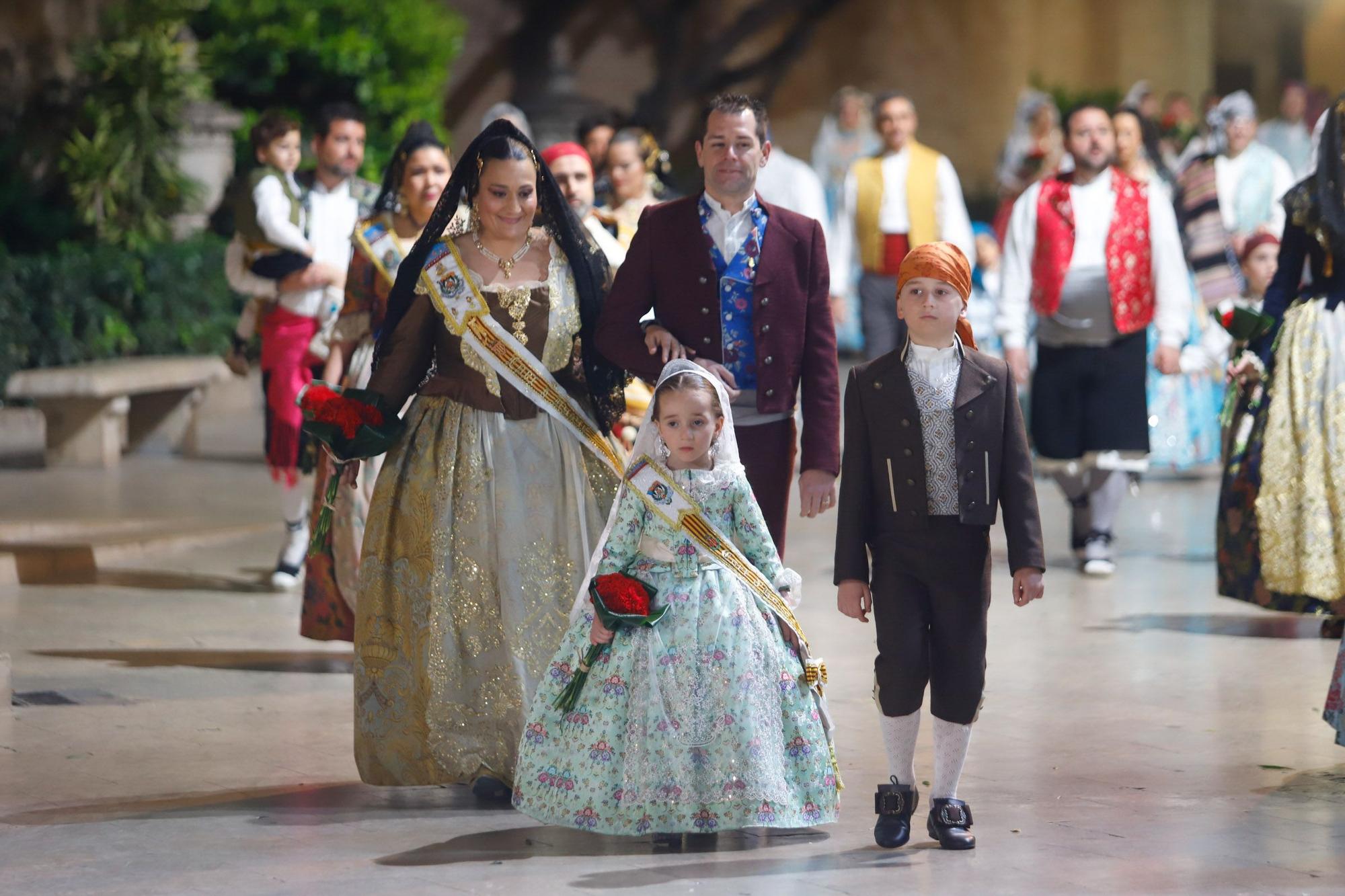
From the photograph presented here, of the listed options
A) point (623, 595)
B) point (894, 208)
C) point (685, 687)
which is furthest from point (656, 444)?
point (894, 208)

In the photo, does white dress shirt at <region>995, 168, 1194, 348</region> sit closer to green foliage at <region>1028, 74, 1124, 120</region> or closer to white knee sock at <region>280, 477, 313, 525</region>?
white knee sock at <region>280, 477, 313, 525</region>

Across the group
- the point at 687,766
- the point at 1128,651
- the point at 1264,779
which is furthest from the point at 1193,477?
the point at 687,766

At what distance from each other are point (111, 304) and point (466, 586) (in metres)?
9.35

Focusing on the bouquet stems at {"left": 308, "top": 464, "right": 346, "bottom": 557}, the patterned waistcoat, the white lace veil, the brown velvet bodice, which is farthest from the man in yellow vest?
the white lace veil

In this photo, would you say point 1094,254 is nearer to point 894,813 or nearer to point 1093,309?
point 1093,309

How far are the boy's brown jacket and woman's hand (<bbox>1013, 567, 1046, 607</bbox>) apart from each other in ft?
0.05

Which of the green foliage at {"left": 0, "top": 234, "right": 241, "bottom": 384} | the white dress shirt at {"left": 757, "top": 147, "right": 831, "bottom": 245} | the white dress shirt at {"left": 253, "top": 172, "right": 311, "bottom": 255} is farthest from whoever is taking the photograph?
the green foliage at {"left": 0, "top": 234, "right": 241, "bottom": 384}

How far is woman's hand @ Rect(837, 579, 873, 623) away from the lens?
17.0 ft

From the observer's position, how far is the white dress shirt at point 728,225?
229 inches

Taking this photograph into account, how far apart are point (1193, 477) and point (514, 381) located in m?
8.04

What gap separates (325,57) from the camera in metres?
16.1

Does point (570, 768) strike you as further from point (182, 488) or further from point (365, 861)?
point (182, 488)

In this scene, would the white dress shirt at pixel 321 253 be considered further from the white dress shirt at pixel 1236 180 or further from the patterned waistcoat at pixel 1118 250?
the white dress shirt at pixel 1236 180

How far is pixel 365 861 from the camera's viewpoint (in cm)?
501
